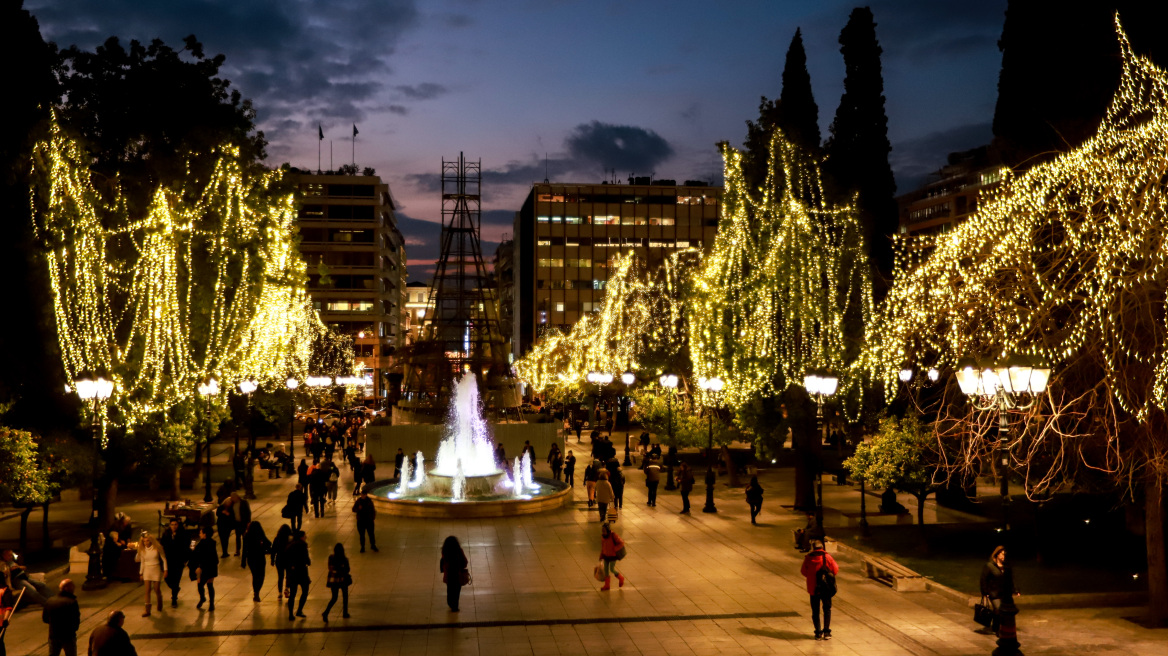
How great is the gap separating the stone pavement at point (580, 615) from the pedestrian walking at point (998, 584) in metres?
0.80

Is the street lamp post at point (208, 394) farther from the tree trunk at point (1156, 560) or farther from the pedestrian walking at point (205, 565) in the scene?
the tree trunk at point (1156, 560)

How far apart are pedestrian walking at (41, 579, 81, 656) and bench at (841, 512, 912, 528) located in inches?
718

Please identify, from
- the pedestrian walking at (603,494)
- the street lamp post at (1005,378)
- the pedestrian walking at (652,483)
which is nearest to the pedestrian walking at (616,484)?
the pedestrian walking at (652,483)

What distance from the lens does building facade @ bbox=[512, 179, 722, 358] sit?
121 metres

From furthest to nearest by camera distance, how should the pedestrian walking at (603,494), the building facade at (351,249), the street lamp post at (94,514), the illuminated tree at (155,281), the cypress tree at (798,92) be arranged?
the building facade at (351,249) → the cypress tree at (798,92) → the pedestrian walking at (603,494) → the illuminated tree at (155,281) → the street lamp post at (94,514)

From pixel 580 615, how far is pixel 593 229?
108m

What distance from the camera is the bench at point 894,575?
16781mm

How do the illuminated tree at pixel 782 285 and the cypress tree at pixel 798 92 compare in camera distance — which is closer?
the illuminated tree at pixel 782 285

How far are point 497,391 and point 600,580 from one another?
46.5 meters

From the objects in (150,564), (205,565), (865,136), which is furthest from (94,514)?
(865,136)

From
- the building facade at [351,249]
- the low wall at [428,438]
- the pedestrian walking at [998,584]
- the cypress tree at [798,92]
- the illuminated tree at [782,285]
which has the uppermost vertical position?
the building facade at [351,249]

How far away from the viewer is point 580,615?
14.8 metres

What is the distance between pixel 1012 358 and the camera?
39.7 ft

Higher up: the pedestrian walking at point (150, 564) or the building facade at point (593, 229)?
the building facade at point (593, 229)
